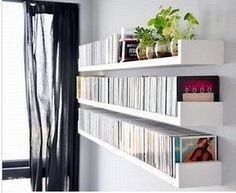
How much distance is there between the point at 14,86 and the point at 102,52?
127 centimetres

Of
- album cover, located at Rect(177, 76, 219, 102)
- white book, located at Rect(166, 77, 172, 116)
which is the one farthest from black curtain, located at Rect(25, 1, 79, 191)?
album cover, located at Rect(177, 76, 219, 102)

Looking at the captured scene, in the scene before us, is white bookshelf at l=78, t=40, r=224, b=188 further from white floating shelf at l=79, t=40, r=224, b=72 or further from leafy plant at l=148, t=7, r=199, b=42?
leafy plant at l=148, t=7, r=199, b=42

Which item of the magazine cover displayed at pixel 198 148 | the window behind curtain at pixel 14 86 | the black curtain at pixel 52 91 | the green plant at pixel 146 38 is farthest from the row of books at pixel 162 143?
the window behind curtain at pixel 14 86

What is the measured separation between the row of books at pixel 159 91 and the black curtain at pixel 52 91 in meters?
1.08

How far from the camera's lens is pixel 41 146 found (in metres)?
3.67

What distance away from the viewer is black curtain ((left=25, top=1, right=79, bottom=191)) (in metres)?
3.65

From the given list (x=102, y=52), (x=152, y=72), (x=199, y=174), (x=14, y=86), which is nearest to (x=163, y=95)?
(x=199, y=174)

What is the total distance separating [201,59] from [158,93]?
32 centimetres

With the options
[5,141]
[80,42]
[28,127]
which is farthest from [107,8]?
[5,141]

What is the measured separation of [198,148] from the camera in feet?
6.00

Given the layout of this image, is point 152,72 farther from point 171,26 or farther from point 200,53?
point 200,53

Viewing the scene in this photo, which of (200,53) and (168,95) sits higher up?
(200,53)

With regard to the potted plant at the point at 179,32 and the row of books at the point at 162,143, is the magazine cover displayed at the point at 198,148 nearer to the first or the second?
the row of books at the point at 162,143

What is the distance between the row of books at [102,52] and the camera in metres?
2.56
